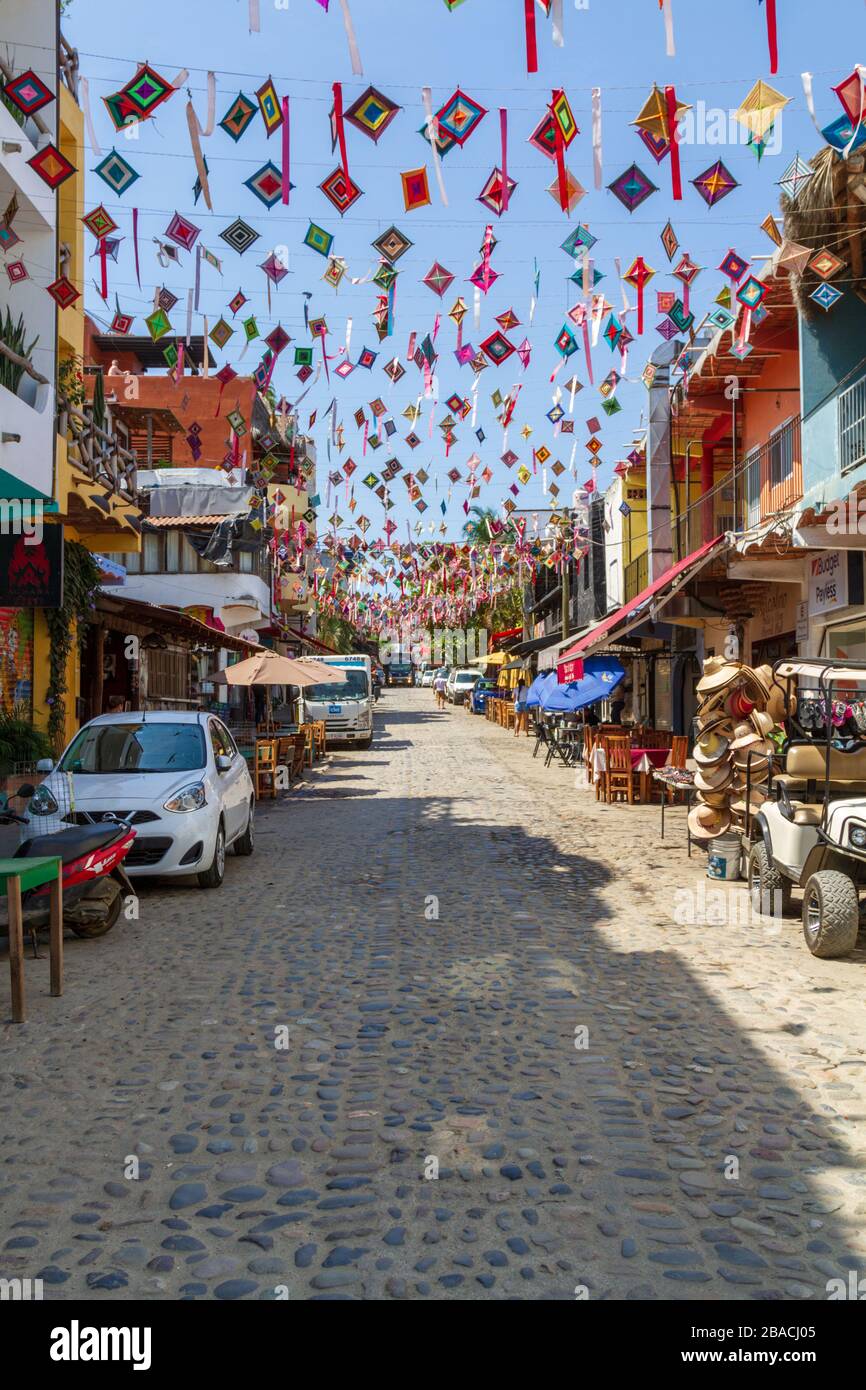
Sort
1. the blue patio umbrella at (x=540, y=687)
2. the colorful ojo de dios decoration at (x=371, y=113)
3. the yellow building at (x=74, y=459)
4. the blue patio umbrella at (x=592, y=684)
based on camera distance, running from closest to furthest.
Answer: the colorful ojo de dios decoration at (x=371, y=113)
the yellow building at (x=74, y=459)
the blue patio umbrella at (x=592, y=684)
the blue patio umbrella at (x=540, y=687)

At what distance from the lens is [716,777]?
37.6 feet

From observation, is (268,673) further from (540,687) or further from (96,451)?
(540,687)

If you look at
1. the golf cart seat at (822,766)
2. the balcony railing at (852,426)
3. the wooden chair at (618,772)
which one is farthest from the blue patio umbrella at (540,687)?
the golf cart seat at (822,766)

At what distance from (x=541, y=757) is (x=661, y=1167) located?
2681cm

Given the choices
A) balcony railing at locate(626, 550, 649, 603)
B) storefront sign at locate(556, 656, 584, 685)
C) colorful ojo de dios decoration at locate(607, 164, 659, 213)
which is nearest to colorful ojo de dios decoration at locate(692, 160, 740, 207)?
colorful ojo de dios decoration at locate(607, 164, 659, 213)

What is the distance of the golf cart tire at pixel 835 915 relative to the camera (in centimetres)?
757

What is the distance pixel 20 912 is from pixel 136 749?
5.19m

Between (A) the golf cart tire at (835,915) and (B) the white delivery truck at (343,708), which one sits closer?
(A) the golf cart tire at (835,915)

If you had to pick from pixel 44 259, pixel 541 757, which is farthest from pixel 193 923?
pixel 541 757

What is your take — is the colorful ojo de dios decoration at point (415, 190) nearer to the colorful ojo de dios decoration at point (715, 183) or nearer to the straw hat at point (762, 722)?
the colorful ojo de dios decoration at point (715, 183)

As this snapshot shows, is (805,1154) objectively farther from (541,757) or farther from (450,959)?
(541,757)

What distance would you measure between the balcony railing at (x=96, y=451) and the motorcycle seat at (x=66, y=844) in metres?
9.18

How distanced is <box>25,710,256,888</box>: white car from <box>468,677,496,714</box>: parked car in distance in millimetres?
48968

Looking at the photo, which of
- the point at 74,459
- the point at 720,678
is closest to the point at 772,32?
the point at 720,678
